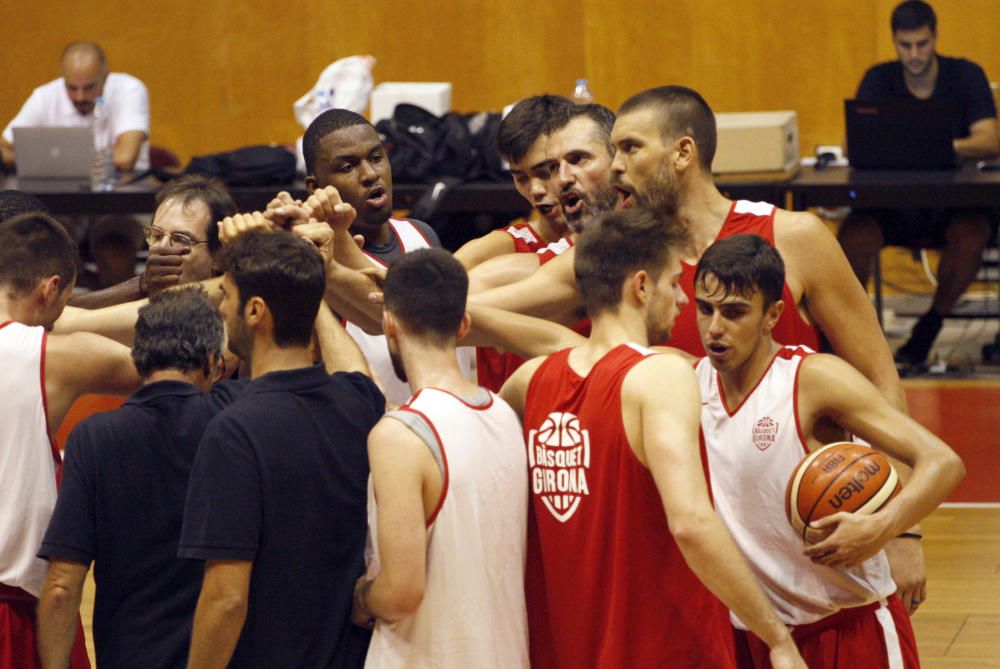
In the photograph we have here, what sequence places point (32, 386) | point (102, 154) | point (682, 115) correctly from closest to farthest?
1. point (32, 386)
2. point (682, 115)
3. point (102, 154)

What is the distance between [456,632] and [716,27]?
30.5ft

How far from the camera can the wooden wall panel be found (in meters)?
11.5

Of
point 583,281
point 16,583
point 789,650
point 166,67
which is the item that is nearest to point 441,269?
point 583,281

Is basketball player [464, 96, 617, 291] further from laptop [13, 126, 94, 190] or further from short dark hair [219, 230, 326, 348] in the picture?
laptop [13, 126, 94, 190]

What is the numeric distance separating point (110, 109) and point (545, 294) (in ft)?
21.5

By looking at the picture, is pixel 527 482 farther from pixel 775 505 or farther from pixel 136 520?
pixel 136 520

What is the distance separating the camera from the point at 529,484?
317 cm

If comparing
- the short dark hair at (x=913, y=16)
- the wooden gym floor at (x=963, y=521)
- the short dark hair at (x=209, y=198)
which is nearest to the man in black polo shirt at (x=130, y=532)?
the short dark hair at (x=209, y=198)

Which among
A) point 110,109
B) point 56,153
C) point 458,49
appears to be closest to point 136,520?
point 56,153

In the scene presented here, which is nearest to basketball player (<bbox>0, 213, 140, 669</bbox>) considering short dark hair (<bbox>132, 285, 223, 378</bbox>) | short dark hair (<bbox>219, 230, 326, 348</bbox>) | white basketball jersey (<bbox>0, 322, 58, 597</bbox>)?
white basketball jersey (<bbox>0, 322, 58, 597</bbox>)

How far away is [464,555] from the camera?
296cm

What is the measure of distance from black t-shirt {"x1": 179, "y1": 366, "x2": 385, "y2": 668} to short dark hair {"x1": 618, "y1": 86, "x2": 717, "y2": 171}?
1.33 m

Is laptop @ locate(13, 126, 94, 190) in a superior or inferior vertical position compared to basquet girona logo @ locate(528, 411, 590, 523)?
superior

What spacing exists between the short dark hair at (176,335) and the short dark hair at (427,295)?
0.44 metres
